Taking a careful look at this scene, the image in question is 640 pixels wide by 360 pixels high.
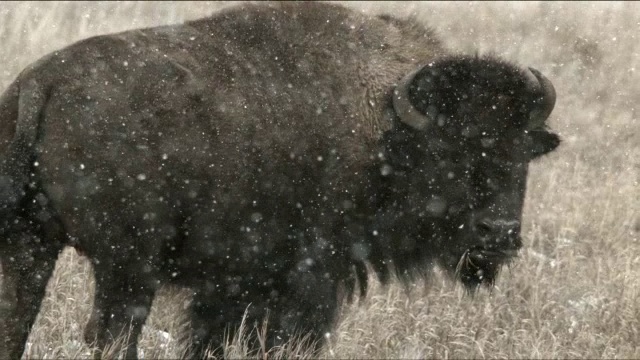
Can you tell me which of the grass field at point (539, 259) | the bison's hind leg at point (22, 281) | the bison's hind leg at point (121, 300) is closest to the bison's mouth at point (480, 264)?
the grass field at point (539, 259)

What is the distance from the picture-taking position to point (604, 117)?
9.41 meters

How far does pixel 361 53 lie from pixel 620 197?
3417mm

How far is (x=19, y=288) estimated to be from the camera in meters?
3.59

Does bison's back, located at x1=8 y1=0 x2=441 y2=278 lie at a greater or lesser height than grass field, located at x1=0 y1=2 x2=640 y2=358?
greater

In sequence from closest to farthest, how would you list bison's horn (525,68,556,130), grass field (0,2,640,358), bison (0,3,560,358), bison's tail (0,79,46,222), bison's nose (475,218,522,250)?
bison's tail (0,79,46,222) < bison (0,3,560,358) < bison's nose (475,218,522,250) < bison's horn (525,68,556,130) < grass field (0,2,640,358)

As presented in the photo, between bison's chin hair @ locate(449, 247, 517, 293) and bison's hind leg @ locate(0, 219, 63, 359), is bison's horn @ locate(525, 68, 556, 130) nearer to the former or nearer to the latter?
bison's chin hair @ locate(449, 247, 517, 293)

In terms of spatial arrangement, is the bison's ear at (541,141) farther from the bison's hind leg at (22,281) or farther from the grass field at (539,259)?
the bison's hind leg at (22,281)

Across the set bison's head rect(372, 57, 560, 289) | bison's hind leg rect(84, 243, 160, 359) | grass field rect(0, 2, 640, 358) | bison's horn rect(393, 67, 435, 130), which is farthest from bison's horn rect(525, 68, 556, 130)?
bison's hind leg rect(84, 243, 160, 359)

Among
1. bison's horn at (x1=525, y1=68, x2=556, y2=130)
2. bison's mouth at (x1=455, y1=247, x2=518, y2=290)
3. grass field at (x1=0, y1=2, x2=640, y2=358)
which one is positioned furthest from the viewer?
grass field at (x1=0, y1=2, x2=640, y2=358)

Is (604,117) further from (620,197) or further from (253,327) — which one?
(253,327)

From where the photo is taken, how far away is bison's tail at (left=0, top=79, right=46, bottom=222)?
3443 mm

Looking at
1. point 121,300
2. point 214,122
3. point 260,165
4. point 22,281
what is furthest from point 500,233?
point 22,281

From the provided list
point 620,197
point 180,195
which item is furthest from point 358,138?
point 620,197

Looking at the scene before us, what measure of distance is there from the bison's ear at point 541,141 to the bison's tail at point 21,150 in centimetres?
238
